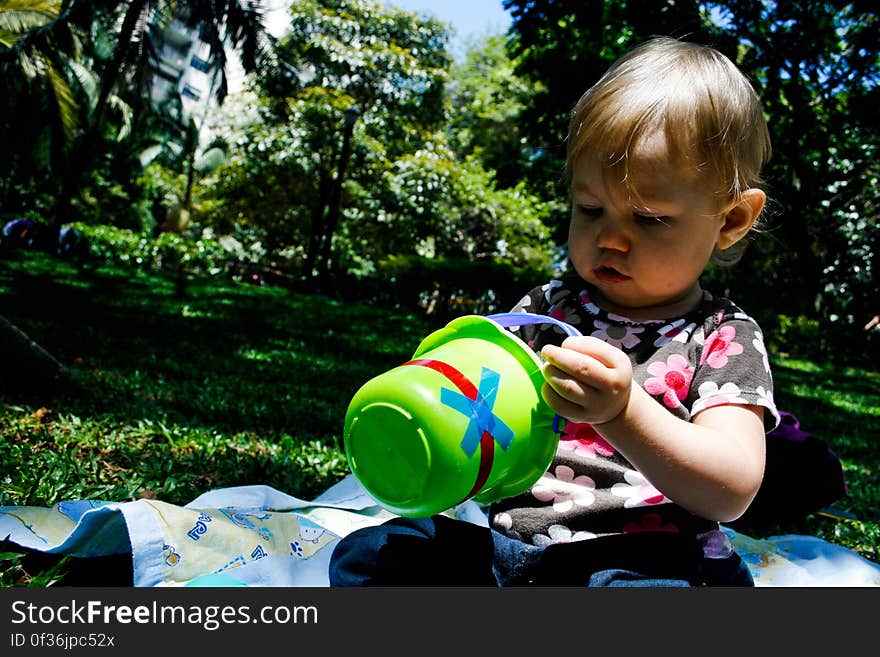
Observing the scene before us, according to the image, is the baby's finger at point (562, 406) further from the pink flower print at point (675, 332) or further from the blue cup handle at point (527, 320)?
the pink flower print at point (675, 332)

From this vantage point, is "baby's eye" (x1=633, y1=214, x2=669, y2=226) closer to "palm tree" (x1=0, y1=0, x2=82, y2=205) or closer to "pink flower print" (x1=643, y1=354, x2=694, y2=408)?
"pink flower print" (x1=643, y1=354, x2=694, y2=408)

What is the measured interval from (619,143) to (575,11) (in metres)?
8.14

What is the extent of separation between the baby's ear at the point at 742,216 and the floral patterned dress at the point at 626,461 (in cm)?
17

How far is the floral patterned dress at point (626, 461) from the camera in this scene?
149cm

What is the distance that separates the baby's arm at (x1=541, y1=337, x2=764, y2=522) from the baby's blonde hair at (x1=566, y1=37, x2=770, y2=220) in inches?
18.2

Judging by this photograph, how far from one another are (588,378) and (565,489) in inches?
17.1

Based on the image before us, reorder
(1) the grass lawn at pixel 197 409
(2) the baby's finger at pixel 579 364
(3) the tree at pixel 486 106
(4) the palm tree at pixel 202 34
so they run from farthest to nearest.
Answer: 1. (3) the tree at pixel 486 106
2. (4) the palm tree at pixel 202 34
3. (1) the grass lawn at pixel 197 409
4. (2) the baby's finger at pixel 579 364

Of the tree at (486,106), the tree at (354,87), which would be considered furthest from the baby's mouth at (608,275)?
the tree at (486,106)

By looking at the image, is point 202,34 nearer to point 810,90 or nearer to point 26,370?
point 810,90

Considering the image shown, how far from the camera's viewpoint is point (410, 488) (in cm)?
126

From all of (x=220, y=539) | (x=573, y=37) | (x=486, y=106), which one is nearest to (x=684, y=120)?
(x=220, y=539)

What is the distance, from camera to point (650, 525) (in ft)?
4.90

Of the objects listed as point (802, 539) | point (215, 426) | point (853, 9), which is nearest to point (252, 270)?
point (853, 9)

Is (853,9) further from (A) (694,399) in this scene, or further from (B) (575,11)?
(A) (694,399)
